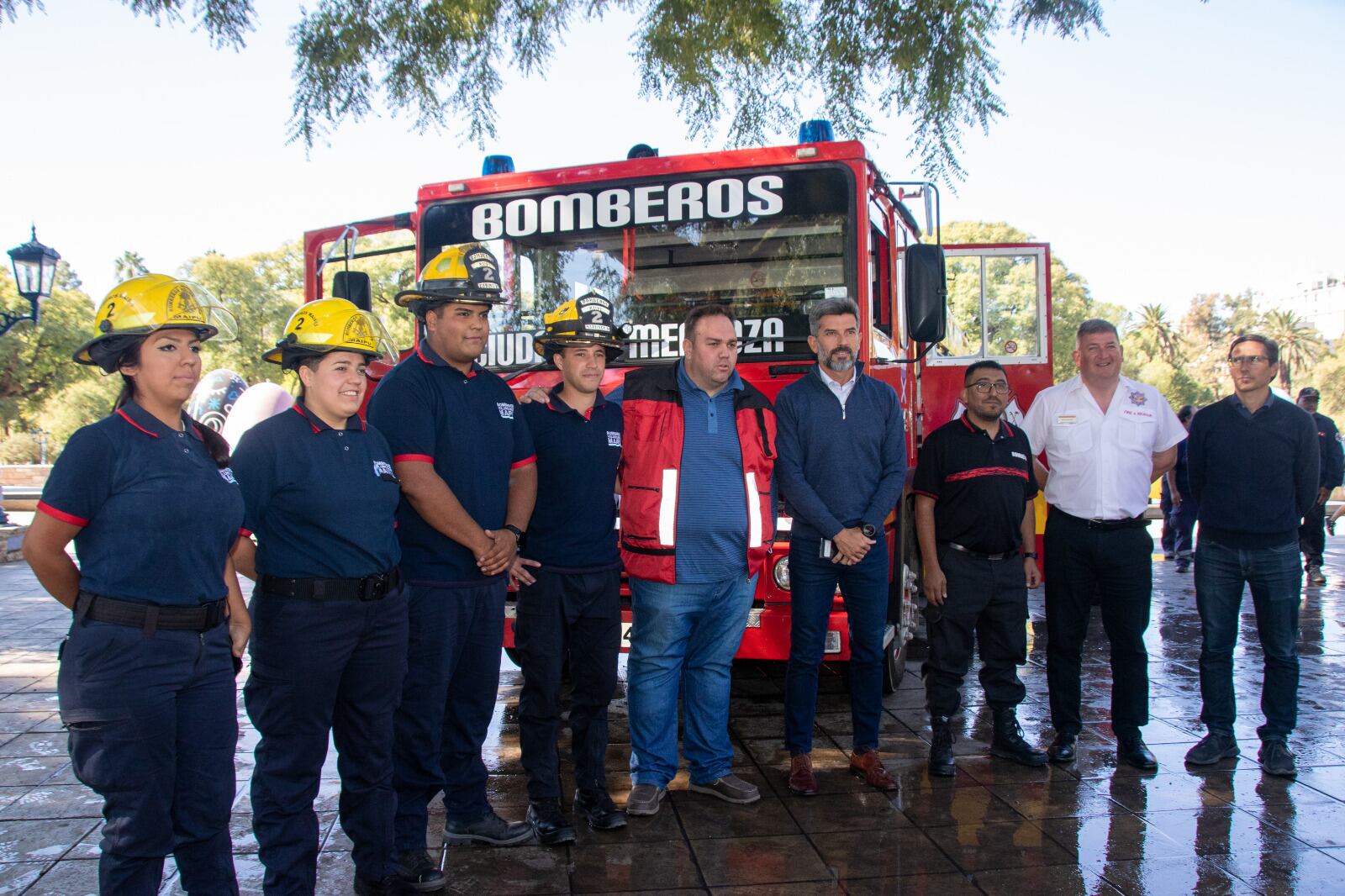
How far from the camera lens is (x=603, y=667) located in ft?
13.8

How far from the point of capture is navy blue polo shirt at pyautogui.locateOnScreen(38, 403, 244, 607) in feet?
8.77

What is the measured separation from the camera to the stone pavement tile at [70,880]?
3559 mm

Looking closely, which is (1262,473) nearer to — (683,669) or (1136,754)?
(1136,754)

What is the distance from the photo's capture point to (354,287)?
6.11 meters

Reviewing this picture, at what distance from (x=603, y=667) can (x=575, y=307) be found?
4.66 feet

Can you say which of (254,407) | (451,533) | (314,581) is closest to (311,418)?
(314,581)

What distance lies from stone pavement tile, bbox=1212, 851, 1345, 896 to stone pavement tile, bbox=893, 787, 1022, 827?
2.59 ft

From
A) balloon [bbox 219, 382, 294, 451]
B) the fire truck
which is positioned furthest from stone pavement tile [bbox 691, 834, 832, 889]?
balloon [bbox 219, 382, 294, 451]

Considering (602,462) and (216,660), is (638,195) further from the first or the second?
(216,660)

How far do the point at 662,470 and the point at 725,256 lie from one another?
62.5 inches

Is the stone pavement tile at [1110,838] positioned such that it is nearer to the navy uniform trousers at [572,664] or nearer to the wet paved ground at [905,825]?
the wet paved ground at [905,825]

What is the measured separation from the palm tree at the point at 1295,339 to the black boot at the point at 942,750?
249 ft

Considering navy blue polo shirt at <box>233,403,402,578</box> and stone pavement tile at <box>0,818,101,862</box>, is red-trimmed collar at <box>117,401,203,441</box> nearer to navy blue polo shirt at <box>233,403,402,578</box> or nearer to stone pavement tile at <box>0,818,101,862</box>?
navy blue polo shirt at <box>233,403,402,578</box>

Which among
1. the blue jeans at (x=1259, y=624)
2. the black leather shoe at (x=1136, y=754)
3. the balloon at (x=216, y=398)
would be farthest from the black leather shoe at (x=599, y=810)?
the balloon at (x=216, y=398)
